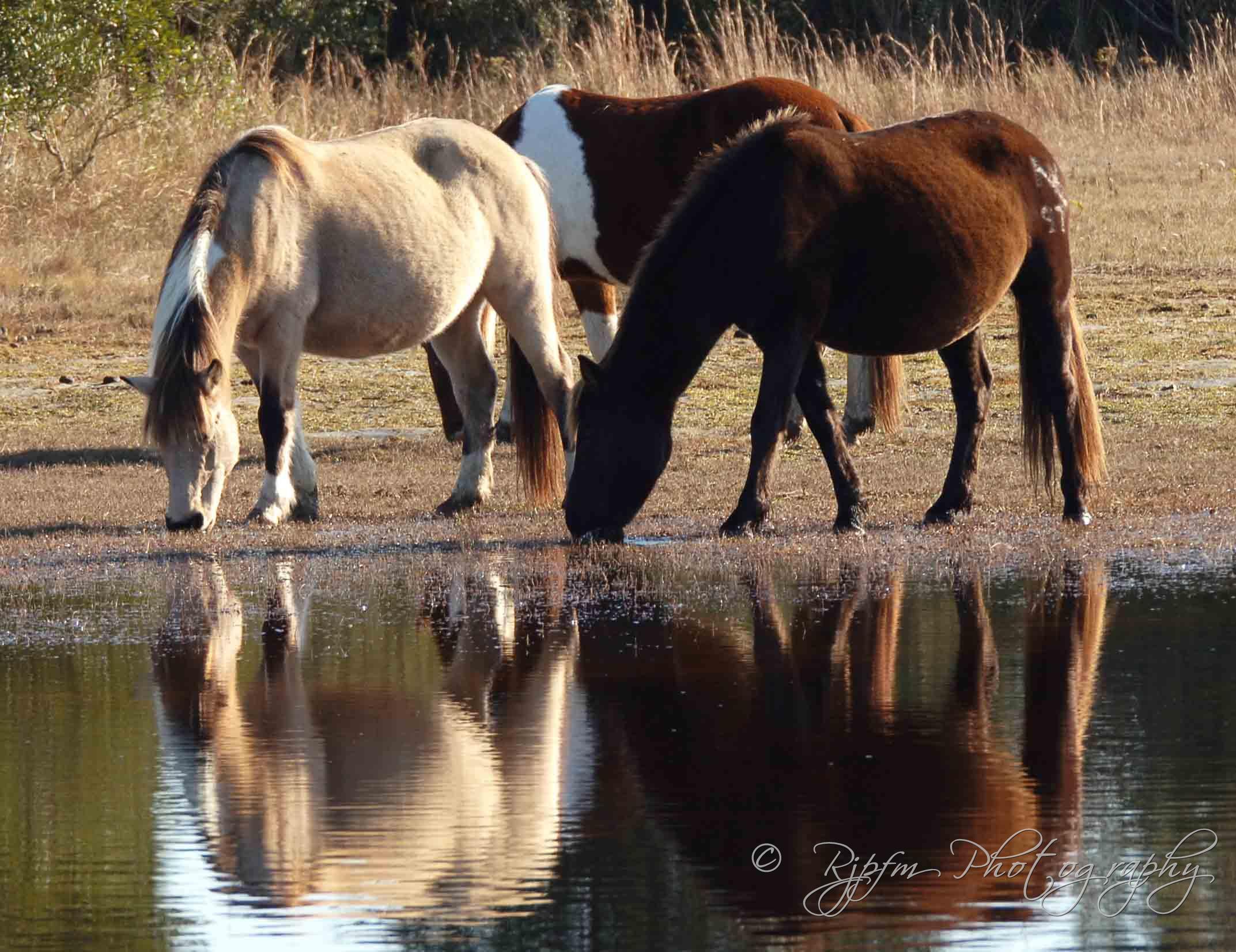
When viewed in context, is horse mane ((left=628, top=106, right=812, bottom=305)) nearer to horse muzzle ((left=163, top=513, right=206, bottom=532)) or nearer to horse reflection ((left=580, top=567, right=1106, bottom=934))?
horse reflection ((left=580, top=567, right=1106, bottom=934))

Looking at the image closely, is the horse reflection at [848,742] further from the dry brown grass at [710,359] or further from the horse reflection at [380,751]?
the dry brown grass at [710,359]

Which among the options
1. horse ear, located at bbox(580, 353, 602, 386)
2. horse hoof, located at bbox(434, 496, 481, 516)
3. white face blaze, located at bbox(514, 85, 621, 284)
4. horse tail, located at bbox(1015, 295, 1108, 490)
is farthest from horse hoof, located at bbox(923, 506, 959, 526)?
white face blaze, located at bbox(514, 85, 621, 284)

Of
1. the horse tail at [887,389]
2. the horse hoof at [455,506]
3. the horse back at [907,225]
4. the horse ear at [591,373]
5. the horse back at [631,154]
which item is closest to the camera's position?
the horse back at [907,225]

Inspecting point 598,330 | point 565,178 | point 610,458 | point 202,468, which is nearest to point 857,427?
point 598,330

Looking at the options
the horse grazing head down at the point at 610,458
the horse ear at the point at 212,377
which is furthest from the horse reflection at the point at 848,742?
the horse ear at the point at 212,377

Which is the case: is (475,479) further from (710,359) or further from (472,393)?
(710,359)

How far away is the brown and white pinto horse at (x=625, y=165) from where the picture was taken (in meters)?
11.8

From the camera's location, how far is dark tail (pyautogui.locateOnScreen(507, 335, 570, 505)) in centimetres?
1005

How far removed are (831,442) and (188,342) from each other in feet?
9.01

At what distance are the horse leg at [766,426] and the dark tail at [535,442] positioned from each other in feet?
5.19

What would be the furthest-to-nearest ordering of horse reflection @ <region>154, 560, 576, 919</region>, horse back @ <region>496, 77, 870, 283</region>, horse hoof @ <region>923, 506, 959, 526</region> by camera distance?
horse back @ <region>496, 77, 870, 283</region>, horse hoof @ <region>923, 506, 959, 526</region>, horse reflection @ <region>154, 560, 576, 919</region>

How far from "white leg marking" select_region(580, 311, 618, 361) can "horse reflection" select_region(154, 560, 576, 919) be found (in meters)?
4.69

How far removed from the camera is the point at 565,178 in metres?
12.0

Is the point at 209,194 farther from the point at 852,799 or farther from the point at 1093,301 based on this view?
the point at 1093,301
